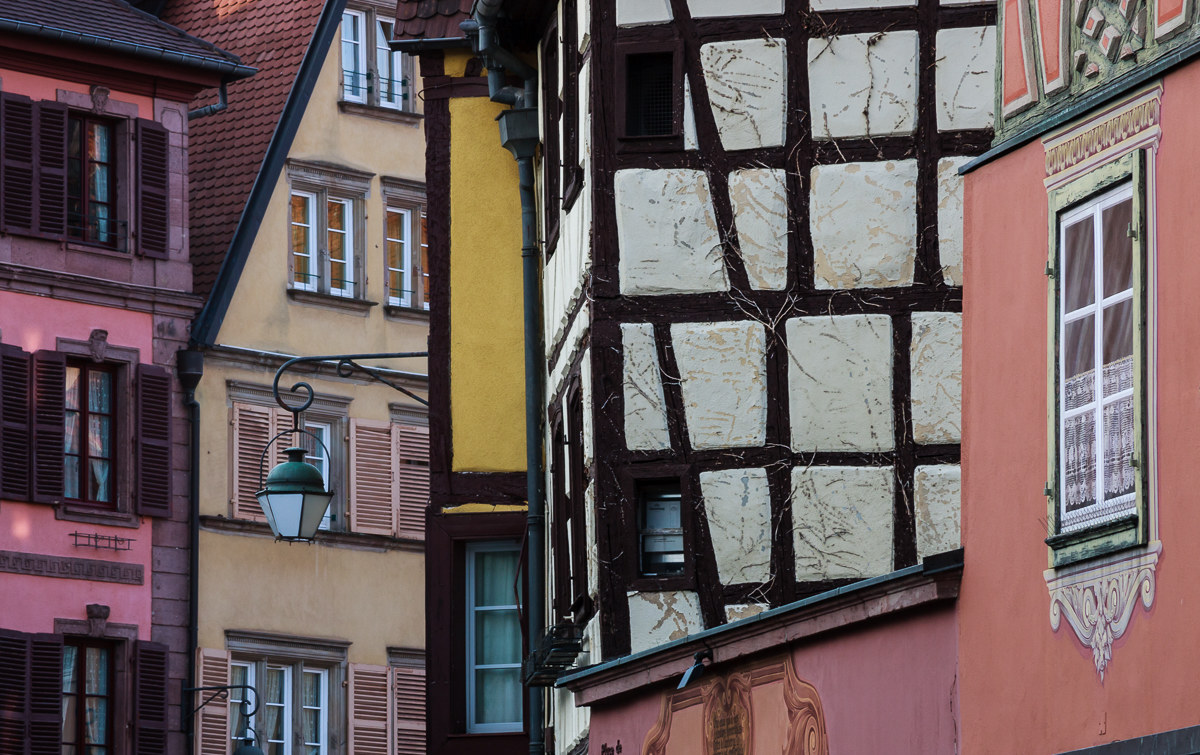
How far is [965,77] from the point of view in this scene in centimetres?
1547

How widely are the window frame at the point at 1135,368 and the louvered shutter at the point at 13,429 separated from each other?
63.3 feet

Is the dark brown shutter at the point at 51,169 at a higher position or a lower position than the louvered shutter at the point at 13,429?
higher

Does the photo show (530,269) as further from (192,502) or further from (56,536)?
(192,502)

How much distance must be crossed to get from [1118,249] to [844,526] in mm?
5903

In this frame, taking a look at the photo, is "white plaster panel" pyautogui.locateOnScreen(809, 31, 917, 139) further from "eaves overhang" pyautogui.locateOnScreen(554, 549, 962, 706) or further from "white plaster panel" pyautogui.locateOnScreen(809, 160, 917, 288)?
"eaves overhang" pyautogui.locateOnScreen(554, 549, 962, 706)

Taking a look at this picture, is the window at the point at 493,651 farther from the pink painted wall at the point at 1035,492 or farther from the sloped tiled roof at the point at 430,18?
the pink painted wall at the point at 1035,492

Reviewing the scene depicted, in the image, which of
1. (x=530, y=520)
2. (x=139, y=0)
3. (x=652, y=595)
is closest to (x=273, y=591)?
(x=139, y=0)

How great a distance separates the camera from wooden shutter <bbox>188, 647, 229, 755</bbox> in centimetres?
2888

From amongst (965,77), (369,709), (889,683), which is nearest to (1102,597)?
(889,683)

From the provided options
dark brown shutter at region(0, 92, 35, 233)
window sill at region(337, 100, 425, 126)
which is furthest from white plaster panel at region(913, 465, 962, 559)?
window sill at region(337, 100, 425, 126)

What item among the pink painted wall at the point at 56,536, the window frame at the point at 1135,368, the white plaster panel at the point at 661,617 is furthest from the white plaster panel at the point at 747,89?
the pink painted wall at the point at 56,536

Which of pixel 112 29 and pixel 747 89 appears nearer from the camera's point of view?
pixel 747 89

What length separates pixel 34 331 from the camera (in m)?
27.9

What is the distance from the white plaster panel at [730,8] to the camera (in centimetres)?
1570
